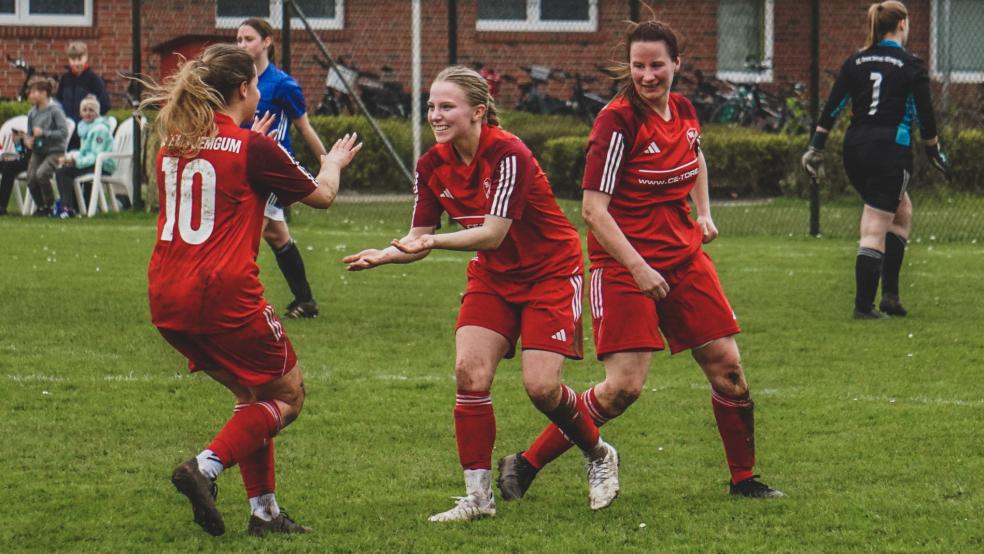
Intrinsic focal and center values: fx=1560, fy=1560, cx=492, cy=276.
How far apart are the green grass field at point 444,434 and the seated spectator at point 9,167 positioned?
6208 mm

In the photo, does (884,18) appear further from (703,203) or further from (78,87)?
(78,87)

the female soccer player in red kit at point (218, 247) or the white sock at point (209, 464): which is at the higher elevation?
the female soccer player in red kit at point (218, 247)

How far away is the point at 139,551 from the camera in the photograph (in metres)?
5.20

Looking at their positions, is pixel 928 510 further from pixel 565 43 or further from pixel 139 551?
pixel 565 43

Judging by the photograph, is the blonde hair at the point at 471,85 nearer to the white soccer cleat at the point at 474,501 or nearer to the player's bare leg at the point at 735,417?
the player's bare leg at the point at 735,417

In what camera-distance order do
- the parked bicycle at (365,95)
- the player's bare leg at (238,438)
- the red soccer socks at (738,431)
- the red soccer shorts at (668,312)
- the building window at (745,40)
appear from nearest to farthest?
the player's bare leg at (238,438)
the red soccer shorts at (668,312)
the red soccer socks at (738,431)
the parked bicycle at (365,95)
the building window at (745,40)

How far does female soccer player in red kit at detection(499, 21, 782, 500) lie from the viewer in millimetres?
5746

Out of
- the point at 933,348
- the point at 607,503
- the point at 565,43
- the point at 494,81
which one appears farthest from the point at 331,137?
the point at 607,503

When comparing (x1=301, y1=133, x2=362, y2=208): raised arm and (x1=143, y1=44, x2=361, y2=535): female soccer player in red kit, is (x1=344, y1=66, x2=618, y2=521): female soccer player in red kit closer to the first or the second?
(x1=301, y1=133, x2=362, y2=208): raised arm

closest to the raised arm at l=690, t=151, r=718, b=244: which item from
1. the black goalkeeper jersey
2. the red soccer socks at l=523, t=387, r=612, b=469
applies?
the red soccer socks at l=523, t=387, r=612, b=469

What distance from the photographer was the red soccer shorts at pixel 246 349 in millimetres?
5164

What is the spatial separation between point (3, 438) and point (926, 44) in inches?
771

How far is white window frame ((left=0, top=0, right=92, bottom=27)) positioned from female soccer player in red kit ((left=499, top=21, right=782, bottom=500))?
20274mm

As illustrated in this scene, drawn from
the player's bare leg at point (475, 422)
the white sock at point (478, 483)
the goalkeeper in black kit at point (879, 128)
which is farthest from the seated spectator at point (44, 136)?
the white sock at point (478, 483)
